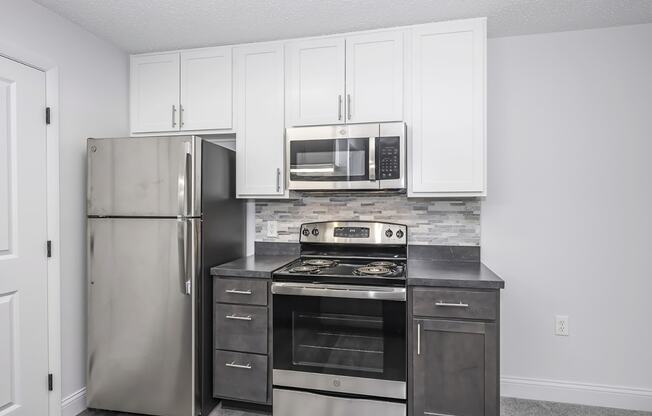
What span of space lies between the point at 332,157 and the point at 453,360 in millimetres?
1335

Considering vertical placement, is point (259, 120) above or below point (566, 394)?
above

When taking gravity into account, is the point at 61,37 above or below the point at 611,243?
above

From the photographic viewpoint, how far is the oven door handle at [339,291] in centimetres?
202

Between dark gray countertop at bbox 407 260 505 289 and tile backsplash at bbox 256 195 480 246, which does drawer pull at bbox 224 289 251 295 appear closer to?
tile backsplash at bbox 256 195 480 246

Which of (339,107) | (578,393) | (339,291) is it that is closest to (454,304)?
(339,291)

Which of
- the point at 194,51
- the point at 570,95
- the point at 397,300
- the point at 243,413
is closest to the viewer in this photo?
the point at 397,300

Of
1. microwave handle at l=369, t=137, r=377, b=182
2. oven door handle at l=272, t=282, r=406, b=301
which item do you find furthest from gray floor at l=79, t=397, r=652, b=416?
microwave handle at l=369, t=137, r=377, b=182

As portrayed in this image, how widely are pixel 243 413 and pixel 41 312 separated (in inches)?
51.1

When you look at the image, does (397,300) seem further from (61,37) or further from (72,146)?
(61,37)

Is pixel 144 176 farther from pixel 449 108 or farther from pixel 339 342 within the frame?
pixel 449 108

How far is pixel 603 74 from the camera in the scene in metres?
2.45

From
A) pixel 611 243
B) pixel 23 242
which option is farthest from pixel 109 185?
pixel 611 243

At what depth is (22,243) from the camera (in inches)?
81.0

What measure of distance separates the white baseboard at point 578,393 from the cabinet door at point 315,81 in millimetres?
2105
